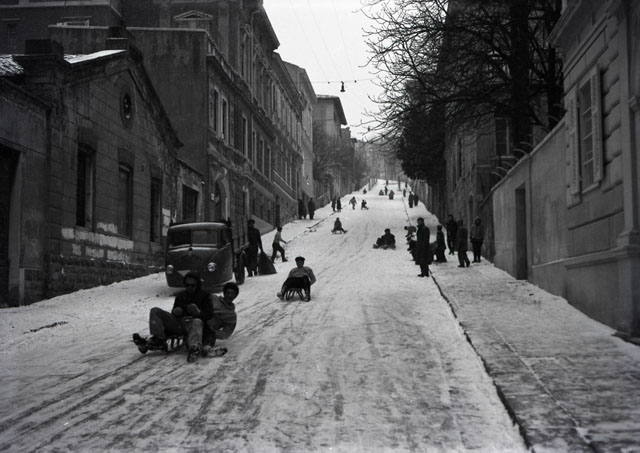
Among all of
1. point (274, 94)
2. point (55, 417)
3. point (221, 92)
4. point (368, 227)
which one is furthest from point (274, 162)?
point (55, 417)

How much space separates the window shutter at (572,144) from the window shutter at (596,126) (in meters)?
0.94

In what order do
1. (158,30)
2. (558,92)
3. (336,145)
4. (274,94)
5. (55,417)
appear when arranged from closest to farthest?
(55,417)
(558,92)
(158,30)
(274,94)
(336,145)

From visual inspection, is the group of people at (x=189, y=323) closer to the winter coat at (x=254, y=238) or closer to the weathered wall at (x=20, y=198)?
the weathered wall at (x=20, y=198)

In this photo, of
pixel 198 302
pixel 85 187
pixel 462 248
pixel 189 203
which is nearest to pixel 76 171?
pixel 85 187

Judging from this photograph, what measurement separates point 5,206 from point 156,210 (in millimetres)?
8770

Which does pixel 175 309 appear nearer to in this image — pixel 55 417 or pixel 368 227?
pixel 55 417

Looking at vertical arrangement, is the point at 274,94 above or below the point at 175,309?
above

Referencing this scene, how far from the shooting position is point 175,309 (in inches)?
341

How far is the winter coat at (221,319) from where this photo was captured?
9000 mm

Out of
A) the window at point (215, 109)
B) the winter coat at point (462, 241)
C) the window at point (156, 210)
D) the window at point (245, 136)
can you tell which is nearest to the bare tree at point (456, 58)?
the winter coat at point (462, 241)

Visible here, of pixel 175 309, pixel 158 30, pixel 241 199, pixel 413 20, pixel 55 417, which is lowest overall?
pixel 55 417

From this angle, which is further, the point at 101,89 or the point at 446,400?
the point at 101,89

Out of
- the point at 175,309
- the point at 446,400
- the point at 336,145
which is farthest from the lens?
the point at 336,145

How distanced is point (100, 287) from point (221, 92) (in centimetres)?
1626
